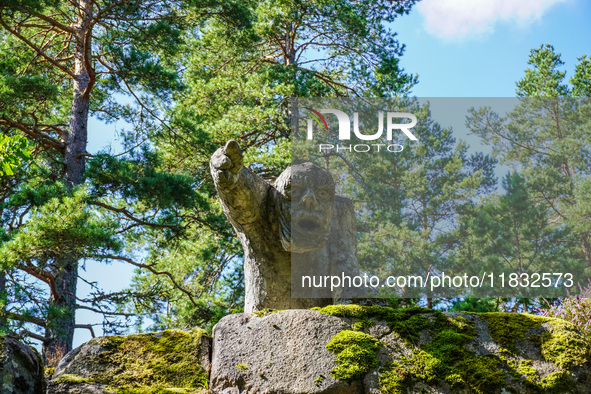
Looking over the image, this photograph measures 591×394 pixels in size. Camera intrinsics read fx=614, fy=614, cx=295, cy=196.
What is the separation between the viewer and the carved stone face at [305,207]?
3734mm

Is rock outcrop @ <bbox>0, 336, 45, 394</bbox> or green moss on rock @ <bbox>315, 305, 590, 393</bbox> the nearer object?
rock outcrop @ <bbox>0, 336, 45, 394</bbox>

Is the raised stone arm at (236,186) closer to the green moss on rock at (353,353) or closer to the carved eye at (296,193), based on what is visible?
the carved eye at (296,193)

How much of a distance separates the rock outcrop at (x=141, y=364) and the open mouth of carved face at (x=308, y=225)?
916mm

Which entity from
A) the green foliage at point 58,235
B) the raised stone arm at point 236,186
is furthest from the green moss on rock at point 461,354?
the green foliage at point 58,235

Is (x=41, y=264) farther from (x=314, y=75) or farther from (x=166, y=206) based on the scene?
(x=314, y=75)

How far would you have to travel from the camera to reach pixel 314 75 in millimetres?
12648

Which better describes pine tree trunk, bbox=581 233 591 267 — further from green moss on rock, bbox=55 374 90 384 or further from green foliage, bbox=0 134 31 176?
green foliage, bbox=0 134 31 176

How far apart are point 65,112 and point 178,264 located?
14.7 ft

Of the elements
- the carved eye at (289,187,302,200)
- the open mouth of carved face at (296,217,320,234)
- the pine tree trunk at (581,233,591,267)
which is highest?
the carved eye at (289,187,302,200)

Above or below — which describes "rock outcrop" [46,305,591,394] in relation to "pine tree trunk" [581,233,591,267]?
below

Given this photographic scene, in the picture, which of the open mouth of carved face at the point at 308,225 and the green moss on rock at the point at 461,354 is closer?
the green moss on rock at the point at 461,354

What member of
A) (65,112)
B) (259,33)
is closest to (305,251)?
(259,33)

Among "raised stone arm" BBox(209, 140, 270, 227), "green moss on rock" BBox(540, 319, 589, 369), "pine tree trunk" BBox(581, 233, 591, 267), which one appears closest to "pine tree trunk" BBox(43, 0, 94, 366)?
"raised stone arm" BBox(209, 140, 270, 227)

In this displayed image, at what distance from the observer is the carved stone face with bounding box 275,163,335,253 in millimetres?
3734
